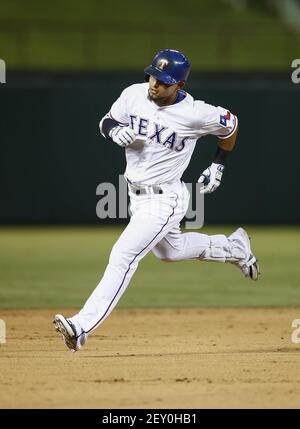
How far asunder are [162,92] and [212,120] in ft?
1.49

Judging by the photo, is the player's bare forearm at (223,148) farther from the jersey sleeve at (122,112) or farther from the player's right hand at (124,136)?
the player's right hand at (124,136)

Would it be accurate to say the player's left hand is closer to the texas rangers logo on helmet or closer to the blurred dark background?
the texas rangers logo on helmet

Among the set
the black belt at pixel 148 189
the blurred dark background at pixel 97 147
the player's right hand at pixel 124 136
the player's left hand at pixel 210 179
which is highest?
the blurred dark background at pixel 97 147

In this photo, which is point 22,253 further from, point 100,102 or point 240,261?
point 240,261

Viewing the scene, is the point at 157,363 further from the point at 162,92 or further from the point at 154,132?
the point at 162,92

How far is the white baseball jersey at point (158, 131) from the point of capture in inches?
259

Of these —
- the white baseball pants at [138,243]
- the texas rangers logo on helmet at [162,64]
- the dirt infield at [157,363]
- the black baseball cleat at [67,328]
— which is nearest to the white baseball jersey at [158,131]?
the white baseball pants at [138,243]

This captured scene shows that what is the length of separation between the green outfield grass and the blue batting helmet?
3.47 metres

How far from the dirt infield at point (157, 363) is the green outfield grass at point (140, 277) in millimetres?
1063

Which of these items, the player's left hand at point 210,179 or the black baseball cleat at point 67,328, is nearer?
the black baseball cleat at point 67,328

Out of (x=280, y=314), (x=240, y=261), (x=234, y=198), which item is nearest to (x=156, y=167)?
(x=240, y=261)

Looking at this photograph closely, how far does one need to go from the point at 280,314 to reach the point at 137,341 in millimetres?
2051

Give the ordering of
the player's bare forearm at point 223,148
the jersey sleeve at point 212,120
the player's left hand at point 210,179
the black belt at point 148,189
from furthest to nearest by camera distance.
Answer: the player's bare forearm at point 223,148 → the player's left hand at point 210,179 → the jersey sleeve at point 212,120 → the black belt at point 148,189

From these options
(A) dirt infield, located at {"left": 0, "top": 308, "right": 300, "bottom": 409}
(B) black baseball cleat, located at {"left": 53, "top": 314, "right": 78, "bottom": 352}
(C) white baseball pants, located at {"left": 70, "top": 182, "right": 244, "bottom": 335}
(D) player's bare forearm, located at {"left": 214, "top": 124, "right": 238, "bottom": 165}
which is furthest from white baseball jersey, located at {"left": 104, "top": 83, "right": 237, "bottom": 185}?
(A) dirt infield, located at {"left": 0, "top": 308, "right": 300, "bottom": 409}
